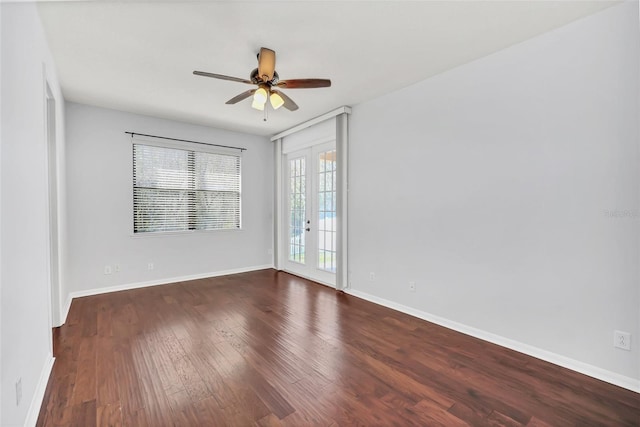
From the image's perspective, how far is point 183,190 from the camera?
4.81 m

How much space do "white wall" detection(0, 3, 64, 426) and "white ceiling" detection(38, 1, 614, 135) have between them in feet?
1.71

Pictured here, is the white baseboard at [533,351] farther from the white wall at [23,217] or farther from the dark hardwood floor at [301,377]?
the white wall at [23,217]

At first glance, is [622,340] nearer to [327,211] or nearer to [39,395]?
[327,211]

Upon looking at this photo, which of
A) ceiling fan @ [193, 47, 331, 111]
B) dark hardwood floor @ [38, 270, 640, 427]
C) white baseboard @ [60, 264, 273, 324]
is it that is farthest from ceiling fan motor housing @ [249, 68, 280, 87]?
white baseboard @ [60, 264, 273, 324]

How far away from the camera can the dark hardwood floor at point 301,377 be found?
1.71 m

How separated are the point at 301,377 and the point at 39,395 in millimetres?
1651

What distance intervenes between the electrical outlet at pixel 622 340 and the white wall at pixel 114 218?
16.4ft

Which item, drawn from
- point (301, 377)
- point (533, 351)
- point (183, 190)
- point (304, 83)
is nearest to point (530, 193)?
point (533, 351)

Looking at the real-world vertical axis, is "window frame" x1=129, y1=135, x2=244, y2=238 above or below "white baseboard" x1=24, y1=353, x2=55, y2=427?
above

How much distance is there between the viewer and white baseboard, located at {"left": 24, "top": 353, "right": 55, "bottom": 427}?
5.25 feet

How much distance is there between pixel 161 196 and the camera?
15.1 feet

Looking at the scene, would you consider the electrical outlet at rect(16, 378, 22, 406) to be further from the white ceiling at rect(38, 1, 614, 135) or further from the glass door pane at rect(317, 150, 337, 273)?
the glass door pane at rect(317, 150, 337, 273)

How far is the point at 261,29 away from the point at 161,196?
3.35 m

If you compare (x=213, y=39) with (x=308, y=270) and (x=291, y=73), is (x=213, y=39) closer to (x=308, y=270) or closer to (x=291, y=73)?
(x=291, y=73)
